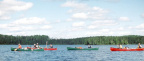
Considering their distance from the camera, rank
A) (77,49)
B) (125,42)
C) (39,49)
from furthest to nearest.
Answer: (125,42) < (77,49) < (39,49)

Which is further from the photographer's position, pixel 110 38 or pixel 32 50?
pixel 110 38

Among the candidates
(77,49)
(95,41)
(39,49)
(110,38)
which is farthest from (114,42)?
(39,49)

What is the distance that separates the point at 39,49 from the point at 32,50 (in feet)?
8.16

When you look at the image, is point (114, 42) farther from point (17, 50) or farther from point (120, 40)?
point (17, 50)

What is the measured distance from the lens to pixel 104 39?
191250mm

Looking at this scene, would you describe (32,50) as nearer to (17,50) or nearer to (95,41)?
(17,50)

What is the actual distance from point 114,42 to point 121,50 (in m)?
115

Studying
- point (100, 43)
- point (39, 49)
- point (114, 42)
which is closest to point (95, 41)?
point (100, 43)

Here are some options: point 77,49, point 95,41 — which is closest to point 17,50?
point 77,49

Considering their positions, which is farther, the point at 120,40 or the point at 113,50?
the point at 120,40

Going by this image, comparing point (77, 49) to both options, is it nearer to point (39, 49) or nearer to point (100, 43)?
point (39, 49)

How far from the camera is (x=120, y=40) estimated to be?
18425 centimetres

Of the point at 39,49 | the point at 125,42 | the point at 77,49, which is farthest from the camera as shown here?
the point at 125,42

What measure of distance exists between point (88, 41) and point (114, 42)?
75.7 ft
